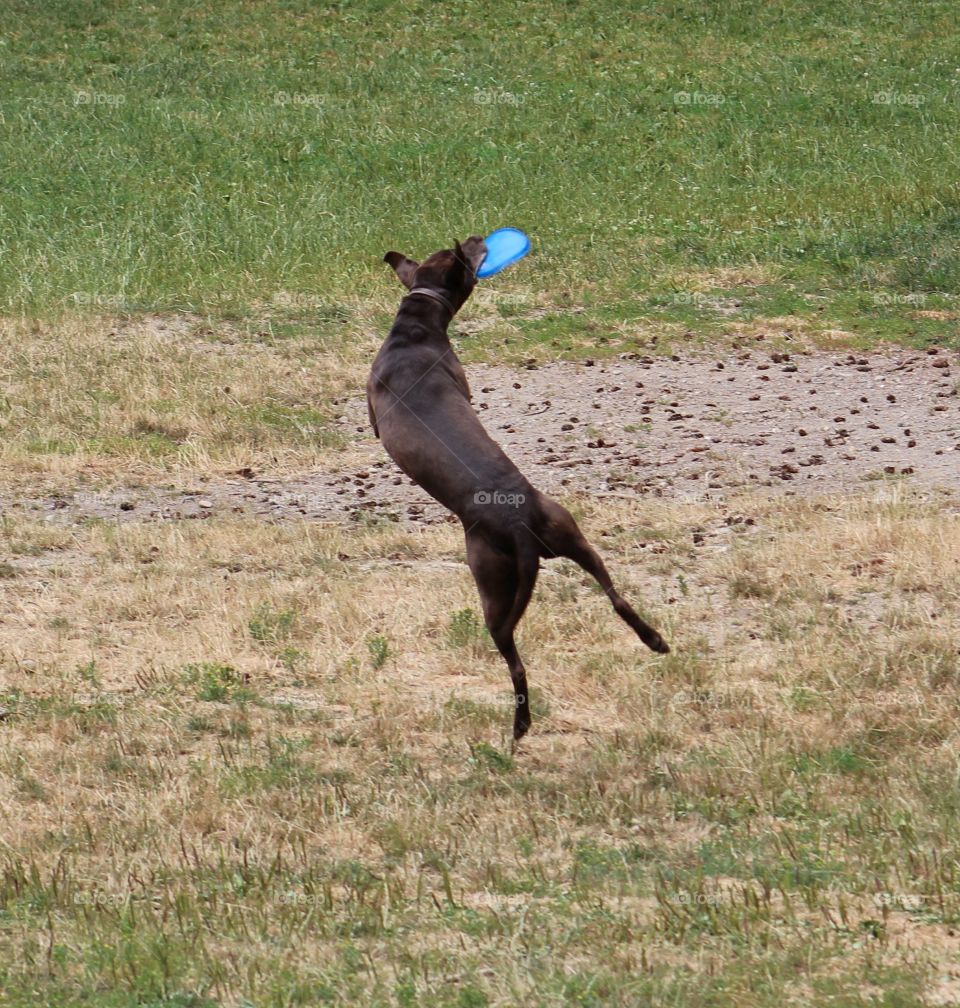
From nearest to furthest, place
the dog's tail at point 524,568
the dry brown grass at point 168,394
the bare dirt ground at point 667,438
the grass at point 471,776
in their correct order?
the grass at point 471,776 < the dog's tail at point 524,568 < the bare dirt ground at point 667,438 < the dry brown grass at point 168,394

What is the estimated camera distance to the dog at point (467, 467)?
6.23 meters

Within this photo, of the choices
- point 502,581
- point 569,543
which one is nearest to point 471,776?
point 502,581

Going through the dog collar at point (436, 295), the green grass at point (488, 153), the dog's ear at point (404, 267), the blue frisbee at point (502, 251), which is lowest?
the green grass at point (488, 153)

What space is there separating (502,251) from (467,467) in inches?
55.4

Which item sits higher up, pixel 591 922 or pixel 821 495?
pixel 591 922

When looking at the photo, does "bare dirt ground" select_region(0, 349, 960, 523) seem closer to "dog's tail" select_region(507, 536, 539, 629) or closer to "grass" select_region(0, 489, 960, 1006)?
"grass" select_region(0, 489, 960, 1006)

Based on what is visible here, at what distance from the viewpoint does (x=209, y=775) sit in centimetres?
610

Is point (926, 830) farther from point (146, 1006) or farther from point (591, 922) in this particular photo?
point (146, 1006)

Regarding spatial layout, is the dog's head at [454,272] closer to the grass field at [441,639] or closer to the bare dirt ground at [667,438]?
the grass field at [441,639]

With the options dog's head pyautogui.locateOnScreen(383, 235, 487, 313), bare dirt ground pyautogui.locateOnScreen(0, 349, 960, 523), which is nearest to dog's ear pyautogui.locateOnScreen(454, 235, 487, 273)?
dog's head pyautogui.locateOnScreen(383, 235, 487, 313)

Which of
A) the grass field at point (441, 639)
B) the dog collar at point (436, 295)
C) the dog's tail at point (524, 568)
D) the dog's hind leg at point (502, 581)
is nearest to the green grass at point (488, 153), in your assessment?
the grass field at point (441, 639)

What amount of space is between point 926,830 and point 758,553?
138 inches

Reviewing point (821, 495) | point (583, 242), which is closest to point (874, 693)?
point (821, 495)

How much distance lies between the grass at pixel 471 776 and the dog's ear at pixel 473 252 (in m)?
1.78
